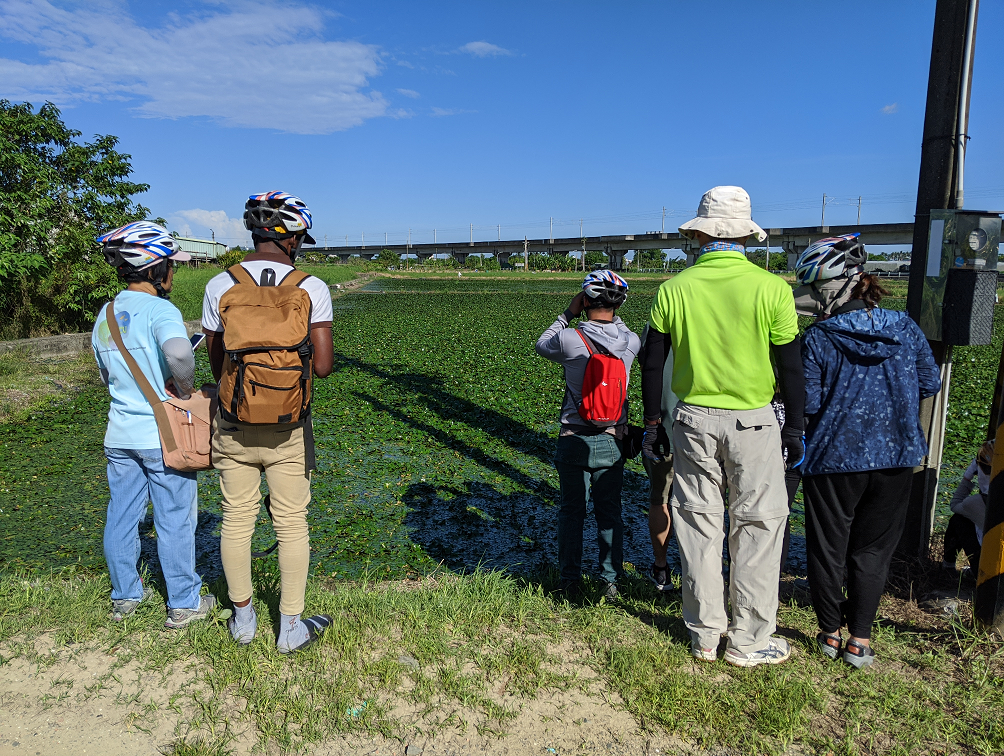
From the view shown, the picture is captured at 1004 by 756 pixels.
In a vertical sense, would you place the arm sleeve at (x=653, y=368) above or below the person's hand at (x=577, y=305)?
below

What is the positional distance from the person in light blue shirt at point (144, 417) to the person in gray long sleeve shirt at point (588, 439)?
1.99m

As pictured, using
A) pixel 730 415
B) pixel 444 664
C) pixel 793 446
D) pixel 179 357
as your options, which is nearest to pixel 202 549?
pixel 179 357

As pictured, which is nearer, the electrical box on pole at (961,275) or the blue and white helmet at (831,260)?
the blue and white helmet at (831,260)

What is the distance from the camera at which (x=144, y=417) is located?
3350mm

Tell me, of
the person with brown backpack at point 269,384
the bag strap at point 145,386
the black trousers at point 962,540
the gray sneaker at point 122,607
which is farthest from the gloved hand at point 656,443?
the gray sneaker at point 122,607

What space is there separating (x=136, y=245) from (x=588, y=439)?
2529 millimetres

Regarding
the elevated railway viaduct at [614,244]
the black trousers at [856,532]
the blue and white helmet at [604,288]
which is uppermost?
the elevated railway viaduct at [614,244]

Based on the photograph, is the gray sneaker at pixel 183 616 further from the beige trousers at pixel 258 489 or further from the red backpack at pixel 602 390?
the red backpack at pixel 602 390

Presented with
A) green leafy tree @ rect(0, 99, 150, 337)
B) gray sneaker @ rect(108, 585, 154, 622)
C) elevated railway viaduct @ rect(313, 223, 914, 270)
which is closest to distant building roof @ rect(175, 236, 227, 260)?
elevated railway viaduct @ rect(313, 223, 914, 270)

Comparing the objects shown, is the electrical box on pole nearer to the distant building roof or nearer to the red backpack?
the red backpack

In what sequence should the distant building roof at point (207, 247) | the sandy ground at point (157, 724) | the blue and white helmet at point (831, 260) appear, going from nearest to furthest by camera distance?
1. the sandy ground at point (157, 724)
2. the blue and white helmet at point (831, 260)
3. the distant building roof at point (207, 247)

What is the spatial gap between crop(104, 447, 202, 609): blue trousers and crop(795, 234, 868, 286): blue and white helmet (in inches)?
129

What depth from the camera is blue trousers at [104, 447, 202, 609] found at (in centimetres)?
342

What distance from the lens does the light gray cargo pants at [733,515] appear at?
3068mm
